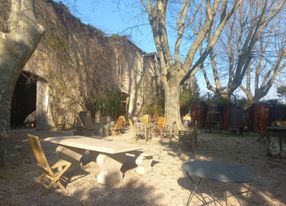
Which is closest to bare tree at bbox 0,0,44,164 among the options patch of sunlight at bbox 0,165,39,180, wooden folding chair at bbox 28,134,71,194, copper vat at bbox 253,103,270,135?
patch of sunlight at bbox 0,165,39,180

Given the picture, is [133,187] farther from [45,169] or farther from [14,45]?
[14,45]

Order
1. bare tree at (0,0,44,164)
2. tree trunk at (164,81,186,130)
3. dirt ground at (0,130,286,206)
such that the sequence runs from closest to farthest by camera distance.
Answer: dirt ground at (0,130,286,206), bare tree at (0,0,44,164), tree trunk at (164,81,186,130)

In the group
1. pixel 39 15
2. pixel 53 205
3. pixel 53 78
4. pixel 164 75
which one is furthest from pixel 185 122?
pixel 53 205

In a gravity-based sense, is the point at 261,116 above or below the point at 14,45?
below

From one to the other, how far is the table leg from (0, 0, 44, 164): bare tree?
209 centimetres

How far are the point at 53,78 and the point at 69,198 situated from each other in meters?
8.77

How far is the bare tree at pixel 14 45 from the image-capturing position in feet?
17.8

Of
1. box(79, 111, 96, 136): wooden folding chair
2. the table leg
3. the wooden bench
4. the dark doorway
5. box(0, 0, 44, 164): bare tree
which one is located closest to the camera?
the wooden bench

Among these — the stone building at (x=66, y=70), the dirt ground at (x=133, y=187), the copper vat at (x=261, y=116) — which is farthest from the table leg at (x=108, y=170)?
the copper vat at (x=261, y=116)

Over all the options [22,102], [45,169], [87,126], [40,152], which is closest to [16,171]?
[45,169]

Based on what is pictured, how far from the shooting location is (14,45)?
545 cm

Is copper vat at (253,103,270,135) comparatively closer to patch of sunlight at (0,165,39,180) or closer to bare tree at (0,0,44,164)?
patch of sunlight at (0,165,39,180)

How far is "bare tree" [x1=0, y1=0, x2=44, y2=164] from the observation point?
5438 millimetres

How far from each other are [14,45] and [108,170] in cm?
290
